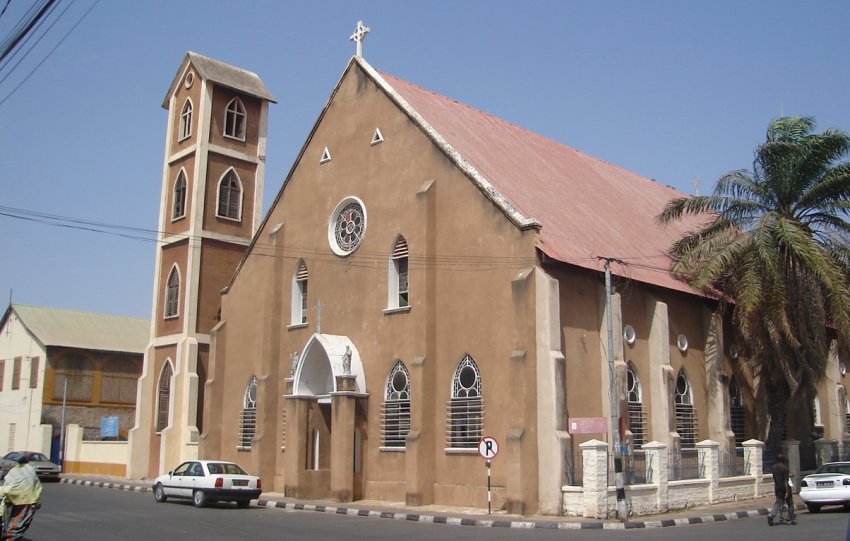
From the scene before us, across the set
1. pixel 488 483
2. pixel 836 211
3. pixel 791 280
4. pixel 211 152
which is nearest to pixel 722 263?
pixel 791 280

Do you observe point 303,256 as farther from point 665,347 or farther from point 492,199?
point 665,347

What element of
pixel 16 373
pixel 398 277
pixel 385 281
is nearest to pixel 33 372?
pixel 16 373

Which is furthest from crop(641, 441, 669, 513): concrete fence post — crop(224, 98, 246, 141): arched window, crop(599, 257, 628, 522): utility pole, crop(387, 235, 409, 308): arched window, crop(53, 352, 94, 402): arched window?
crop(53, 352, 94, 402): arched window

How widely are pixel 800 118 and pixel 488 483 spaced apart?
46.5 feet

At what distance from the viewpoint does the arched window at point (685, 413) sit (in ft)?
86.5

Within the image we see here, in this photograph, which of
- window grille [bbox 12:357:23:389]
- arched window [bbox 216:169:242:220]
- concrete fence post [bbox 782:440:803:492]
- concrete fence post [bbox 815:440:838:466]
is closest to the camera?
concrete fence post [bbox 782:440:803:492]

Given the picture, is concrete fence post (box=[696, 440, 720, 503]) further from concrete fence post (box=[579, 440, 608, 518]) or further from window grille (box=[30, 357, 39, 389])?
window grille (box=[30, 357, 39, 389])

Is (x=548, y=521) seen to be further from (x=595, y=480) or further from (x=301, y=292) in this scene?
(x=301, y=292)

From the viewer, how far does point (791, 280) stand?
25156 millimetres

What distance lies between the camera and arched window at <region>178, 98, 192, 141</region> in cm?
3769

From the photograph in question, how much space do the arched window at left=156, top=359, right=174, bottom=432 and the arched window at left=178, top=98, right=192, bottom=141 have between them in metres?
9.88

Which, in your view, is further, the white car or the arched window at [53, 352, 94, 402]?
the arched window at [53, 352, 94, 402]

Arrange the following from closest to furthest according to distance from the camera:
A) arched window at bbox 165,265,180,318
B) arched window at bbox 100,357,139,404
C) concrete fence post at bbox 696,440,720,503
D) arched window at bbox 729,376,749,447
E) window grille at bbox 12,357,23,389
Result: 1. concrete fence post at bbox 696,440,720,503
2. arched window at bbox 729,376,749,447
3. arched window at bbox 165,265,180,318
4. window grille at bbox 12,357,23,389
5. arched window at bbox 100,357,139,404

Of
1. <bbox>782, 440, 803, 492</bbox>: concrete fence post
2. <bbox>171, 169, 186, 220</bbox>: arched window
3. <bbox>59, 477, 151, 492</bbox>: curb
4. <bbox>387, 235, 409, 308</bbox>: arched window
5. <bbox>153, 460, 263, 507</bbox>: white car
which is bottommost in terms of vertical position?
<bbox>59, 477, 151, 492</bbox>: curb
